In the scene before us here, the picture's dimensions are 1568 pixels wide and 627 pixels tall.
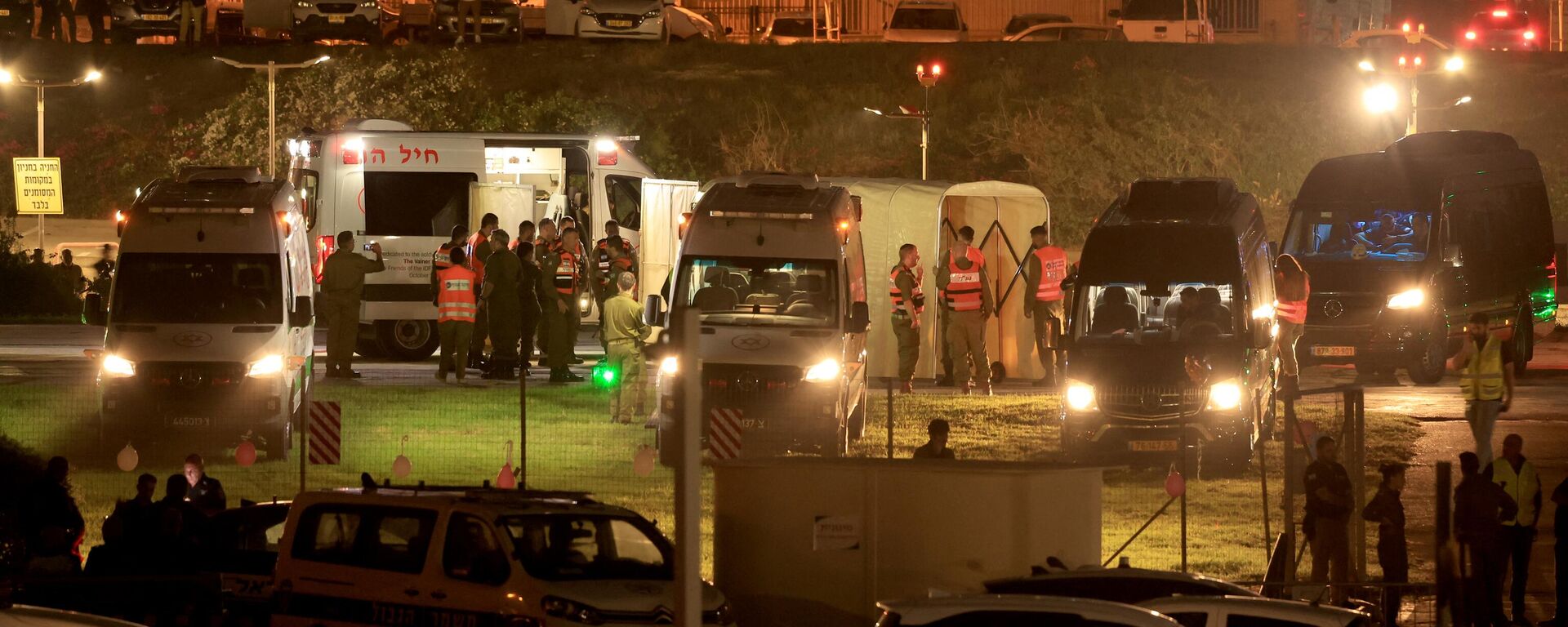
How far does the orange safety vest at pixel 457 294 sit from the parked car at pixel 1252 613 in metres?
13.8

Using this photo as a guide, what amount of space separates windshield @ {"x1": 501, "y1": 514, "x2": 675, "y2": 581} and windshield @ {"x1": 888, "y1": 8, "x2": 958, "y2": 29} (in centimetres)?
4758

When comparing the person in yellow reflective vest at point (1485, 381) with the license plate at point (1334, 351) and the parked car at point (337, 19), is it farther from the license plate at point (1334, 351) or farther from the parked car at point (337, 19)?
the parked car at point (337, 19)

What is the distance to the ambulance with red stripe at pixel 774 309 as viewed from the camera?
1830 cm

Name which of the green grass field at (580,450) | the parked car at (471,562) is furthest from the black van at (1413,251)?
the parked car at (471,562)

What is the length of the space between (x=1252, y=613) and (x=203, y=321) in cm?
1178

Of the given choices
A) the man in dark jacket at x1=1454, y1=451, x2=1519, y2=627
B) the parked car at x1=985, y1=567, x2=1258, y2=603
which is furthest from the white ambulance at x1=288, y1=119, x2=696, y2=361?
the parked car at x1=985, y1=567, x2=1258, y2=603

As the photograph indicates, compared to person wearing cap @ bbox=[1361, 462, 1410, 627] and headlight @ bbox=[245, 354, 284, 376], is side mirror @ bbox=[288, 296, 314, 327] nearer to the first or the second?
headlight @ bbox=[245, 354, 284, 376]

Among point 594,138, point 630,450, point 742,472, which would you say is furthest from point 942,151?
point 742,472

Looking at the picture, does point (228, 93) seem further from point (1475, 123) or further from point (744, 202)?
point (744, 202)

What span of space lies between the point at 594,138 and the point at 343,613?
16301 mm

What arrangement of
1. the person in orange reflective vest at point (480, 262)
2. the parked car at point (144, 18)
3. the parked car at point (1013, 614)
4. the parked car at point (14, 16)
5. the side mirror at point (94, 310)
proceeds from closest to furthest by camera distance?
the parked car at point (1013, 614), the side mirror at point (94, 310), the person in orange reflective vest at point (480, 262), the parked car at point (144, 18), the parked car at point (14, 16)

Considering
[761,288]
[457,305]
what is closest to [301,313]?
[457,305]

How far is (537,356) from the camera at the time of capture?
26453mm

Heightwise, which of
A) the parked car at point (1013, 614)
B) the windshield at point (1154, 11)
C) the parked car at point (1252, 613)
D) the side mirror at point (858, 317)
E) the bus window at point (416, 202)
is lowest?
the parked car at point (1252, 613)
